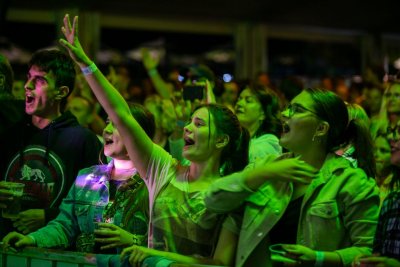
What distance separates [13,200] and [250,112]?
218cm

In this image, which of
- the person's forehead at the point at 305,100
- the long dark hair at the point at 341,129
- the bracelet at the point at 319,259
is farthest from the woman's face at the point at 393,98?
the bracelet at the point at 319,259

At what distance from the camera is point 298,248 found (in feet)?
10.2

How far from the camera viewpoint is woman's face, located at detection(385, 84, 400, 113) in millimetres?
5860

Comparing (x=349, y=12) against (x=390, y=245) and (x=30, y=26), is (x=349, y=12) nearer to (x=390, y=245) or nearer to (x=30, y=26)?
(x=30, y=26)

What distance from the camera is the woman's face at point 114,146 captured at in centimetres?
415

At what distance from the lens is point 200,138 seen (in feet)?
12.4

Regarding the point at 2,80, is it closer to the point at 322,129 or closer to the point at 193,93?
the point at 193,93

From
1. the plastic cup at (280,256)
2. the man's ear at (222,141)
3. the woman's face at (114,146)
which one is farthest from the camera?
the woman's face at (114,146)

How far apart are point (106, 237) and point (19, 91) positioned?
4481 mm

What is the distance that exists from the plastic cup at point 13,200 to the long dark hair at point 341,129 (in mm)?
1628

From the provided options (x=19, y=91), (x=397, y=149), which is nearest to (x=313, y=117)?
(x=397, y=149)

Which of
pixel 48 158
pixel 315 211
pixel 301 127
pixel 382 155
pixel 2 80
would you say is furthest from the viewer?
pixel 382 155

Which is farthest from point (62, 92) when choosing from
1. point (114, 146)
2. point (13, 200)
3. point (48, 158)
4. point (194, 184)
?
point (194, 184)

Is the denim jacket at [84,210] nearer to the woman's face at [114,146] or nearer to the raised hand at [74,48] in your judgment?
the woman's face at [114,146]
